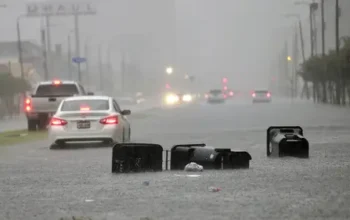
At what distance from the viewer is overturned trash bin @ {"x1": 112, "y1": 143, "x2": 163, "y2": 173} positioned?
53.7ft

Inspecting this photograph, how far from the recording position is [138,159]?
16.5 metres

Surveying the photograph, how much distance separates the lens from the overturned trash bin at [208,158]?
→ 16.6 metres

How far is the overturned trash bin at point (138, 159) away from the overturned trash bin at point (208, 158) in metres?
0.37

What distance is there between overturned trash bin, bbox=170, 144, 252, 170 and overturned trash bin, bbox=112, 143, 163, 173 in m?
0.37

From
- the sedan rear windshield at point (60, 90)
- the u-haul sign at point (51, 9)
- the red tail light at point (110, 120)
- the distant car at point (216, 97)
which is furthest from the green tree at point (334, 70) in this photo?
the u-haul sign at point (51, 9)

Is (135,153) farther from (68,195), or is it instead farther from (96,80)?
(96,80)

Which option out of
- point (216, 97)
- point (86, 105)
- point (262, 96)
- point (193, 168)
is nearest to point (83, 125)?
point (86, 105)

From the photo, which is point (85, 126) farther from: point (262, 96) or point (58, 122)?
point (262, 96)

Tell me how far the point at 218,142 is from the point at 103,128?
130 inches

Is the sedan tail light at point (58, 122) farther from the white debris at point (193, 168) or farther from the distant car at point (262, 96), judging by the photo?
the distant car at point (262, 96)

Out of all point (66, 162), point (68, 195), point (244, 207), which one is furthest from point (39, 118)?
point (244, 207)

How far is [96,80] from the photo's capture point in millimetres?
189125

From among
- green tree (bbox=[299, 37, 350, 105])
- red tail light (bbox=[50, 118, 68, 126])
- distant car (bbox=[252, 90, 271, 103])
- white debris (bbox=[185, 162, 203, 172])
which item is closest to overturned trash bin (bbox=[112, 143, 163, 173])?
white debris (bbox=[185, 162, 203, 172])

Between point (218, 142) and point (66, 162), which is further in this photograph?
point (218, 142)
